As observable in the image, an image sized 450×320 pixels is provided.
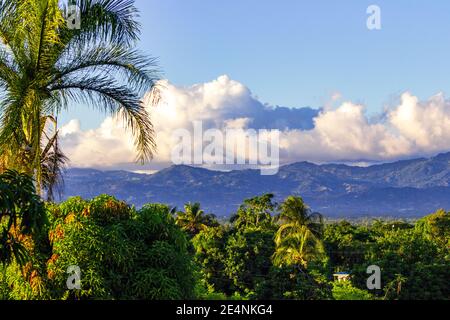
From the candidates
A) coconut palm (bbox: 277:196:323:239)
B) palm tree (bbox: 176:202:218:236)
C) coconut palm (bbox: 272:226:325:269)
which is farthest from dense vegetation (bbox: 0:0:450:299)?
palm tree (bbox: 176:202:218:236)

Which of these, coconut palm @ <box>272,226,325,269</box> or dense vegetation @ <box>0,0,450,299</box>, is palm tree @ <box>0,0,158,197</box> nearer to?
dense vegetation @ <box>0,0,450,299</box>

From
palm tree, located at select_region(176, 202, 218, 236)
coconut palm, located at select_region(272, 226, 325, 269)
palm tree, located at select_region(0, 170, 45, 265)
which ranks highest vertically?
palm tree, located at select_region(0, 170, 45, 265)

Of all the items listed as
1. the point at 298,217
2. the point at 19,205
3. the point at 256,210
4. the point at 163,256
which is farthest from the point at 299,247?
the point at 19,205

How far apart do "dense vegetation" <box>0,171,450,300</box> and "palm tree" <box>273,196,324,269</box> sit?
88 millimetres

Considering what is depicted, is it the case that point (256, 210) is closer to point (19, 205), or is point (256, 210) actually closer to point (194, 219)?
point (194, 219)

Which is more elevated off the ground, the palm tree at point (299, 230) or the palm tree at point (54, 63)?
the palm tree at point (54, 63)

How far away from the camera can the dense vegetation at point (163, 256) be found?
1338 cm

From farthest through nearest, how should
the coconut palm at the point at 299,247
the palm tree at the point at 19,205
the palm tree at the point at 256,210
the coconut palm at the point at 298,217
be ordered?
the palm tree at the point at 256,210 < the coconut palm at the point at 298,217 < the coconut palm at the point at 299,247 < the palm tree at the point at 19,205

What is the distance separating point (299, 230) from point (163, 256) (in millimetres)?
37813

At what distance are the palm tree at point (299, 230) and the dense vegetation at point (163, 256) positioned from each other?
0.09 metres

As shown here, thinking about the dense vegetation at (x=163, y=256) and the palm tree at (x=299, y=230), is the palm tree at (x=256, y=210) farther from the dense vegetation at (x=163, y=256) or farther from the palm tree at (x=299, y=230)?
the palm tree at (x=299, y=230)

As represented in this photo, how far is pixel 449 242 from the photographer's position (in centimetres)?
5972

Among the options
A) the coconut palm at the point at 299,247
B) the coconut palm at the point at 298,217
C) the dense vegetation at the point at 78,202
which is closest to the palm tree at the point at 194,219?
the coconut palm at the point at 298,217

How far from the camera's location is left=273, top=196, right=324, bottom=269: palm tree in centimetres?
4953
